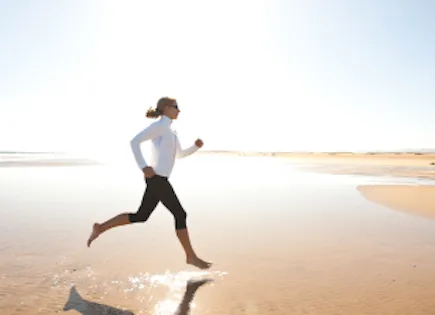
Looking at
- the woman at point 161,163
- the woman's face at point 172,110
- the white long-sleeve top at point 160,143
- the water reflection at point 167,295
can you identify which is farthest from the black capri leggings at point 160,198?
the woman's face at point 172,110

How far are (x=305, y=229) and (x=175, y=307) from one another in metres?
4.37

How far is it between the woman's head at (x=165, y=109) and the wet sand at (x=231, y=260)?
1994 mm

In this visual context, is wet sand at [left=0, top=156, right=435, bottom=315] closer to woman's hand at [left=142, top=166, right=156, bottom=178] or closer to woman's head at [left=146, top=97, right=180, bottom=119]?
woman's hand at [left=142, top=166, right=156, bottom=178]

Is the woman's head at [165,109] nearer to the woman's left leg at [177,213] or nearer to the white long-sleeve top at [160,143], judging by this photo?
the white long-sleeve top at [160,143]

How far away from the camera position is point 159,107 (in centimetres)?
504

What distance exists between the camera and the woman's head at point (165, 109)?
16.4 feet

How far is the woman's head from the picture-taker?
499 cm

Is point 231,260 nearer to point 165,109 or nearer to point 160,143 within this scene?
point 160,143

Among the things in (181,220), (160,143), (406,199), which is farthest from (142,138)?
(406,199)

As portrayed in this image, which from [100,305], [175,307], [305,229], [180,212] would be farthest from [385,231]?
[100,305]

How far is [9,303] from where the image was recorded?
158 inches

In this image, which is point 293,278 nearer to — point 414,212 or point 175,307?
point 175,307

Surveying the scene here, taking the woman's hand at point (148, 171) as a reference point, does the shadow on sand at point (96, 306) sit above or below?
below

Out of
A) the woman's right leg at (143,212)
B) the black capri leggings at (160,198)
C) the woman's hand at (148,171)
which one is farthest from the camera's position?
the woman's right leg at (143,212)
